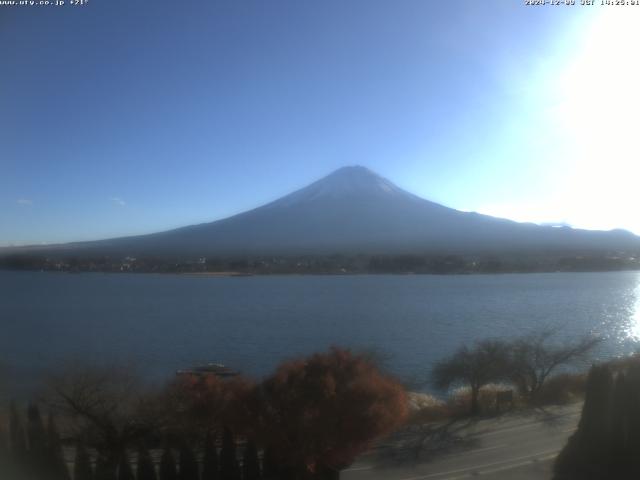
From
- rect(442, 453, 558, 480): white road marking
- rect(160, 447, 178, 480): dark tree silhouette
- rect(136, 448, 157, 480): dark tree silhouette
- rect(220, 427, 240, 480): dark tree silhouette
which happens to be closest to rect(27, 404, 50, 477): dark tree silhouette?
rect(136, 448, 157, 480): dark tree silhouette

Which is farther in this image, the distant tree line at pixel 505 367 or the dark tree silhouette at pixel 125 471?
the distant tree line at pixel 505 367

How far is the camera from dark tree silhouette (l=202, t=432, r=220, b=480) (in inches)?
121

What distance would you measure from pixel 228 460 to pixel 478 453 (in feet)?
5.22

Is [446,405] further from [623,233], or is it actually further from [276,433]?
[623,233]

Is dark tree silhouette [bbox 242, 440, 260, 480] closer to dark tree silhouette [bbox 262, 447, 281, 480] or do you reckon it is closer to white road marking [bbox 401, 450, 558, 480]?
dark tree silhouette [bbox 262, 447, 281, 480]

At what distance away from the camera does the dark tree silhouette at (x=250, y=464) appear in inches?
123

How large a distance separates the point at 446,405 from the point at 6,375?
4.56m

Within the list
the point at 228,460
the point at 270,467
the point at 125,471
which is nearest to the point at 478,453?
the point at 270,467

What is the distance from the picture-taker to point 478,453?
347cm

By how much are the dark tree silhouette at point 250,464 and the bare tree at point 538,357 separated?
2.72m

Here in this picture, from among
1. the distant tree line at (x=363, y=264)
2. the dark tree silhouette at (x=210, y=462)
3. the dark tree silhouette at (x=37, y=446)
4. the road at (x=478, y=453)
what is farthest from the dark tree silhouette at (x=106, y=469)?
the distant tree line at (x=363, y=264)

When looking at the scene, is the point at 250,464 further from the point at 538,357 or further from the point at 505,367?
the point at 538,357

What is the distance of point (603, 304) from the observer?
10.4 m

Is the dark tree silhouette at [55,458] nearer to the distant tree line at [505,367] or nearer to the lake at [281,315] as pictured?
the lake at [281,315]
